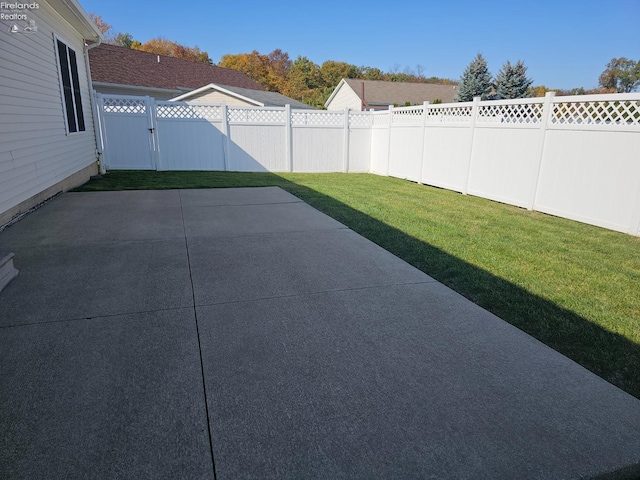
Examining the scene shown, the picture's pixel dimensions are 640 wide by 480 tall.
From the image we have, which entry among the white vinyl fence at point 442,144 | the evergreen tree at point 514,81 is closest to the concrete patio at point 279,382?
the white vinyl fence at point 442,144

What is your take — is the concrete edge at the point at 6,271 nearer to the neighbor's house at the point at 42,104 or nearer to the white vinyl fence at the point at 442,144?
the neighbor's house at the point at 42,104

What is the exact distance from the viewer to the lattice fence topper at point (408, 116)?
10141 millimetres

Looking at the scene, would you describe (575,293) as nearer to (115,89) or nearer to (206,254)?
(206,254)

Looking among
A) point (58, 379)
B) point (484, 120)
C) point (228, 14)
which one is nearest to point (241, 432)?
point (58, 379)

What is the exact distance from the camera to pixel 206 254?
4.05 metres

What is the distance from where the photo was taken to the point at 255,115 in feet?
39.2

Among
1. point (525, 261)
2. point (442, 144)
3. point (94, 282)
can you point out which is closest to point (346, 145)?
point (442, 144)

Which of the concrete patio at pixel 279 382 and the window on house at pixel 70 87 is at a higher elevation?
the window on house at pixel 70 87

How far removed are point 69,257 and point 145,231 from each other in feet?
3.54

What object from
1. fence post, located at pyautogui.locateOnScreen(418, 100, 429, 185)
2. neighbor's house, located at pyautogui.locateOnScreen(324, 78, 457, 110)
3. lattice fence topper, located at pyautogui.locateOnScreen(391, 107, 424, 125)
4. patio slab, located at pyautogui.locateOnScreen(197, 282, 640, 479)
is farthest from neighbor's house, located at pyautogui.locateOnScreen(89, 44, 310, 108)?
patio slab, located at pyautogui.locateOnScreen(197, 282, 640, 479)

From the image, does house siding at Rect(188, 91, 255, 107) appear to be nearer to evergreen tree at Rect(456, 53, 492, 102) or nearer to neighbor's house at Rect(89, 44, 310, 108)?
neighbor's house at Rect(89, 44, 310, 108)

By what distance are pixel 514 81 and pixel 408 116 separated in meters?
15.1

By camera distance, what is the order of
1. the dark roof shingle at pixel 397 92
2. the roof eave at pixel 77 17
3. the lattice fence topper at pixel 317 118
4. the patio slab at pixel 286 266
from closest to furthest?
1. the patio slab at pixel 286 266
2. the roof eave at pixel 77 17
3. the lattice fence topper at pixel 317 118
4. the dark roof shingle at pixel 397 92

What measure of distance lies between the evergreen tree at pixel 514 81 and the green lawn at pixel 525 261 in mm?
17333
